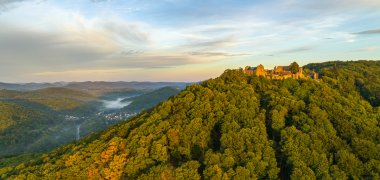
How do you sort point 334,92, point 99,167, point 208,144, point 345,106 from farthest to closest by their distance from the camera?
1. point 334,92
2. point 345,106
3. point 208,144
4. point 99,167

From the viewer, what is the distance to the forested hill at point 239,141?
2653 inches

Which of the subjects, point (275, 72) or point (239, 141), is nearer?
point (239, 141)

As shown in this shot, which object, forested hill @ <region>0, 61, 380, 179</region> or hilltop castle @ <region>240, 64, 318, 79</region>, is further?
hilltop castle @ <region>240, 64, 318, 79</region>

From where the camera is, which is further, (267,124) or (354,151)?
(267,124)

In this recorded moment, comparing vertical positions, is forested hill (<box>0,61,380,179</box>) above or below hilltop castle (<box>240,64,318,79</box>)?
below

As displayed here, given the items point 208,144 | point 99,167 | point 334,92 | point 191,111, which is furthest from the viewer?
point 334,92

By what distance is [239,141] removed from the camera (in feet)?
239

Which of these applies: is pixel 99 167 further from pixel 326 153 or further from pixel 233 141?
pixel 326 153

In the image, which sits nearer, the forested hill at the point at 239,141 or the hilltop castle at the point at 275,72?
the forested hill at the point at 239,141

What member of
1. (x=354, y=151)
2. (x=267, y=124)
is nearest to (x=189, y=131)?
(x=267, y=124)

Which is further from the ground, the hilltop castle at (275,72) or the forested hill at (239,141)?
the hilltop castle at (275,72)

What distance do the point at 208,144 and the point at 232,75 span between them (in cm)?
3224

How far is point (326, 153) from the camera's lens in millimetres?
72812

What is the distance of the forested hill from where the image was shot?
6738cm
